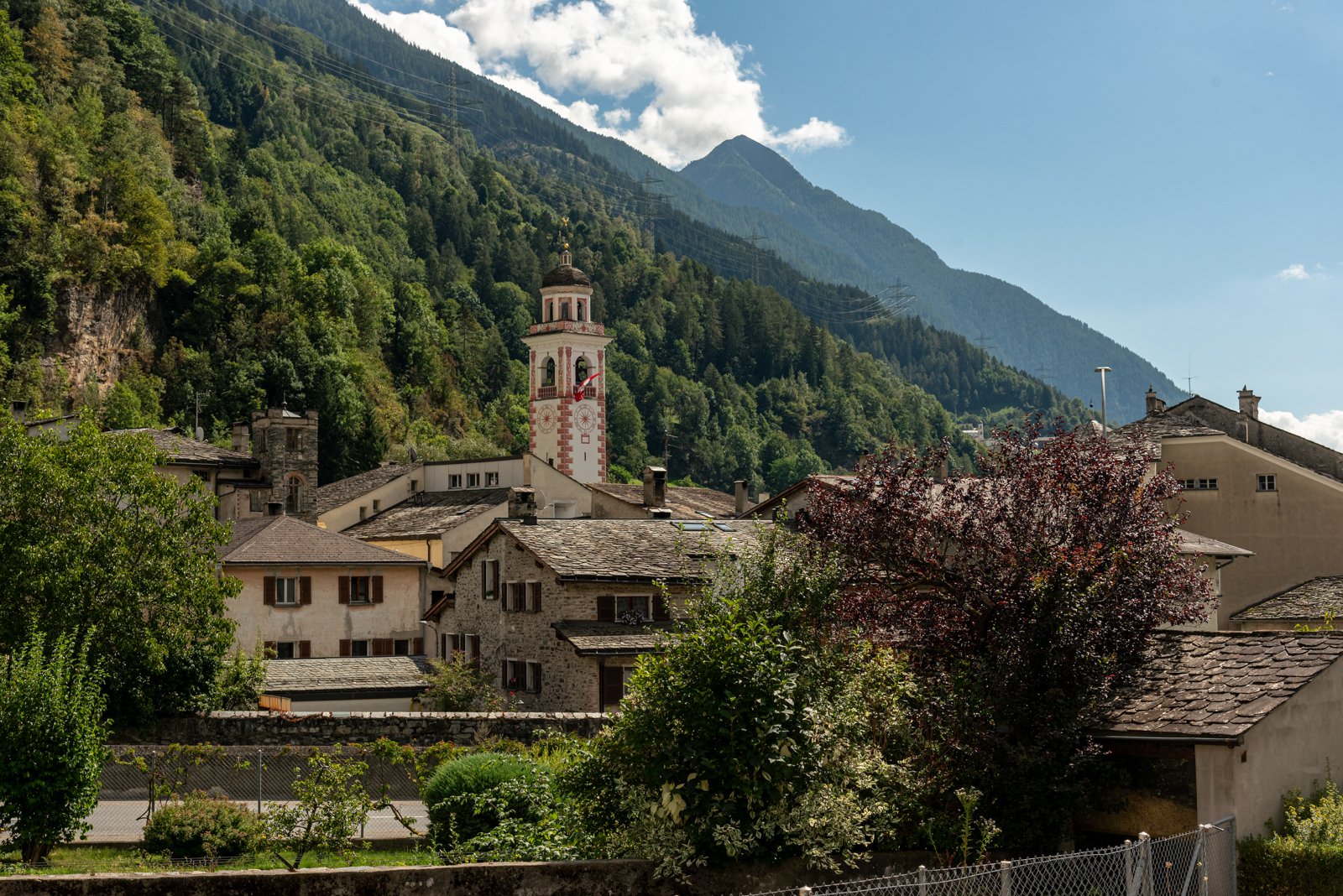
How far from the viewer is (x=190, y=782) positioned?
21766 mm

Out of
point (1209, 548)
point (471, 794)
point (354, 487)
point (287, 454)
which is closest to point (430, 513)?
point (354, 487)

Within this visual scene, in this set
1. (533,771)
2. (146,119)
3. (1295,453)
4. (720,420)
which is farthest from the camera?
(720,420)

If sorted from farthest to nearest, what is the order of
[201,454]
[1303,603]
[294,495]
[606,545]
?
1. [201,454]
2. [294,495]
3. [1303,603]
4. [606,545]

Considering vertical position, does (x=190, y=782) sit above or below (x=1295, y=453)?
below

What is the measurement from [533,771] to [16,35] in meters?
105

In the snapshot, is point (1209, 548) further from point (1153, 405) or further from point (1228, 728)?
point (1153, 405)

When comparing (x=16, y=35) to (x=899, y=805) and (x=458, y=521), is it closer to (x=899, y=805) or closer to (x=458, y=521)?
(x=458, y=521)

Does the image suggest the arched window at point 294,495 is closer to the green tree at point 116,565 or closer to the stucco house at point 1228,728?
the green tree at point 116,565

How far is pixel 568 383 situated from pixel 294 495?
37.1 m

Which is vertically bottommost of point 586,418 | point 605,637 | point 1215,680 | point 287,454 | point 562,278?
point 605,637

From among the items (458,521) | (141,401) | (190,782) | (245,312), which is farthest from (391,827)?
(245,312)

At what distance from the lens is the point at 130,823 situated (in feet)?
68.2

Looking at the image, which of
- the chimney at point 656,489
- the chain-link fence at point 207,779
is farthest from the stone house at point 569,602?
the chimney at point 656,489

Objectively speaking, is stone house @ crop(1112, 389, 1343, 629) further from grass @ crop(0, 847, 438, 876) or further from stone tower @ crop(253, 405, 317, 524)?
stone tower @ crop(253, 405, 317, 524)
